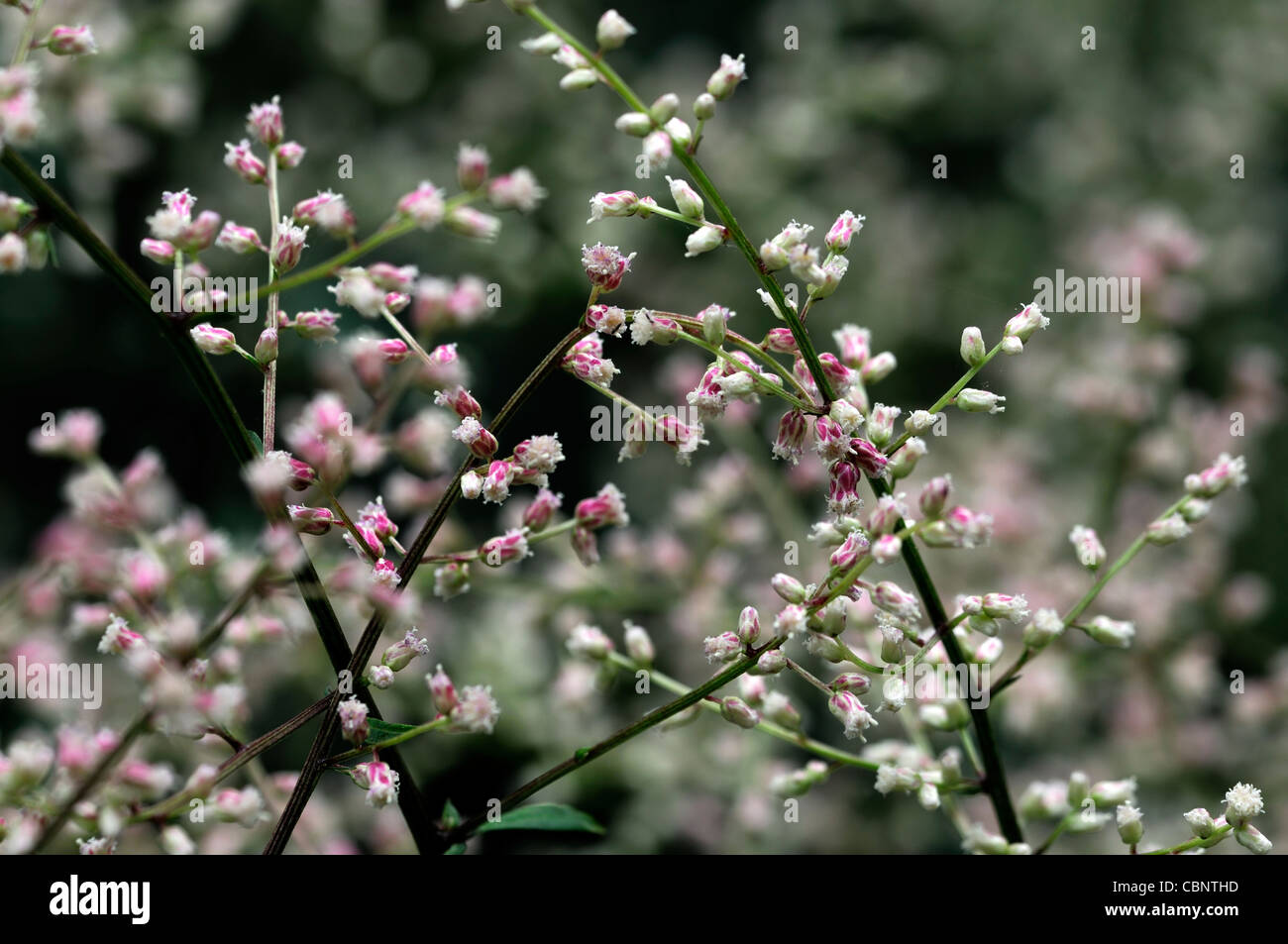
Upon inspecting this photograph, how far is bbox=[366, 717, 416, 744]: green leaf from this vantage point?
967 millimetres

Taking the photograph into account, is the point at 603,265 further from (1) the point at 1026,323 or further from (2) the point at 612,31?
(1) the point at 1026,323

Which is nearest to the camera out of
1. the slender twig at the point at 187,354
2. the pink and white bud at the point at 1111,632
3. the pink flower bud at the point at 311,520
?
the slender twig at the point at 187,354

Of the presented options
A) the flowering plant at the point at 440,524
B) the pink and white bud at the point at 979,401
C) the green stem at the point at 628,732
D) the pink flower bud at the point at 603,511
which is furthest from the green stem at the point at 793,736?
the pink and white bud at the point at 979,401

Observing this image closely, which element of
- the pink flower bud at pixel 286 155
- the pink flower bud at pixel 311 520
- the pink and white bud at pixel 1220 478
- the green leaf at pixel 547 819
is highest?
the pink flower bud at pixel 286 155

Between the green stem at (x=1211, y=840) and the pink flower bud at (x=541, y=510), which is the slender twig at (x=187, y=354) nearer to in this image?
the pink flower bud at (x=541, y=510)

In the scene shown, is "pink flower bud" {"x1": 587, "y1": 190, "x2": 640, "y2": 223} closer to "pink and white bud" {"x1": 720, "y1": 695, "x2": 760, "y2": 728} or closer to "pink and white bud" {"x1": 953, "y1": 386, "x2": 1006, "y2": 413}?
"pink and white bud" {"x1": 953, "y1": 386, "x2": 1006, "y2": 413}

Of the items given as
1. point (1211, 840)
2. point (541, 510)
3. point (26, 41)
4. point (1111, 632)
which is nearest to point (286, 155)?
point (26, 41)

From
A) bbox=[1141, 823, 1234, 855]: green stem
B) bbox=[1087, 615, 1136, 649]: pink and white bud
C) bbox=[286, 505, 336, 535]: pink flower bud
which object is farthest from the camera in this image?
bbox=[1087, 615, 1136, 649]: pink and white bud

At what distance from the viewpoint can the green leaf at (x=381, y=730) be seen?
0.97 m

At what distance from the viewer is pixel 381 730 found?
974 millimetres

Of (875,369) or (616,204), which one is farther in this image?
(875,369)

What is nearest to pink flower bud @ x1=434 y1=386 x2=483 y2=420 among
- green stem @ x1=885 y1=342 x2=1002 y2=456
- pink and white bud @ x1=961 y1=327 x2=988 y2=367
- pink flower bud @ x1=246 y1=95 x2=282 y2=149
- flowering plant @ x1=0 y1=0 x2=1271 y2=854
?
flowering plant @ x1=0 y1=0 x2=1271 y2=854

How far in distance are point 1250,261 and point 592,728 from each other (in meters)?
2.81

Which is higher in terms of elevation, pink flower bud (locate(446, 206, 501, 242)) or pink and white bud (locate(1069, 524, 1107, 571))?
pink flower bud (locate(446, 206, 501, 242))
